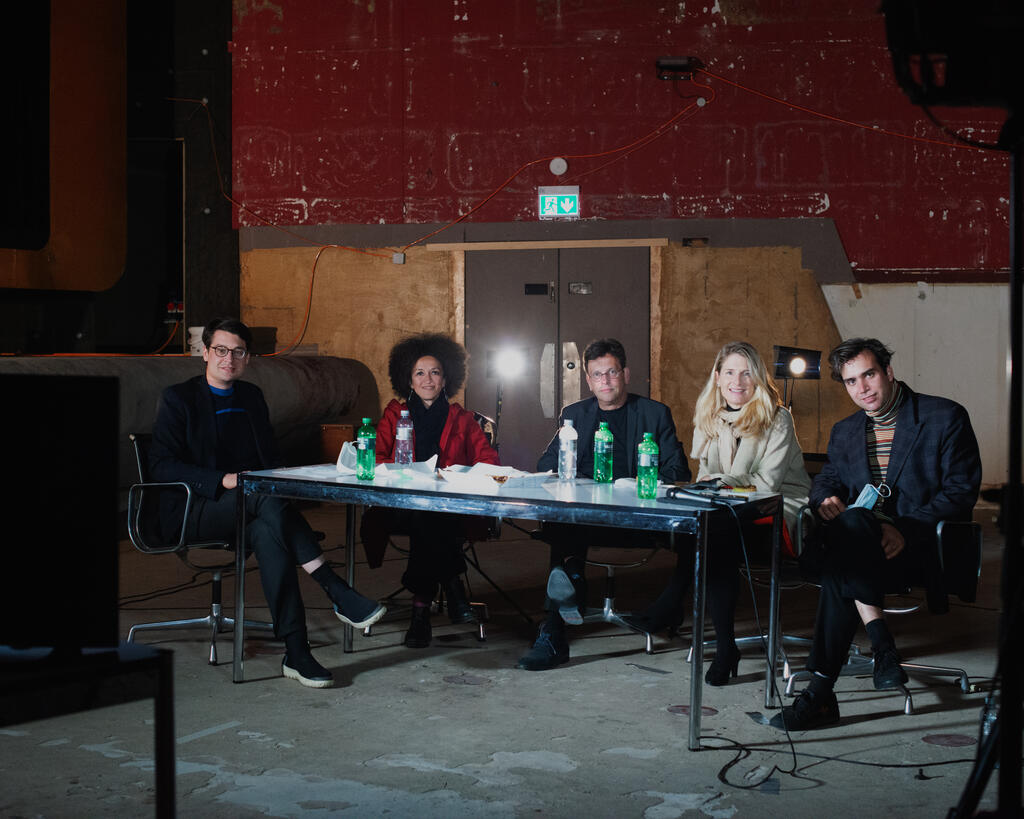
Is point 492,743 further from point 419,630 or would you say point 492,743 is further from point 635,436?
point 635,436

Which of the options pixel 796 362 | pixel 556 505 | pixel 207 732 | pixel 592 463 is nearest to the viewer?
pixel 207 732

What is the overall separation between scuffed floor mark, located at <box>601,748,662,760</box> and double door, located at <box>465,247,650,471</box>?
5484 mm

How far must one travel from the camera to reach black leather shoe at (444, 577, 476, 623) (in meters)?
4.29

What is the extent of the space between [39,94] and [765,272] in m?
6.82

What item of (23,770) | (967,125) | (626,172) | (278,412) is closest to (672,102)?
(626,172)

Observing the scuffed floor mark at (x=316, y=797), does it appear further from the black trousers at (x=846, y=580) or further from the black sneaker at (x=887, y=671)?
the black sneaker at (x=887, y=671)

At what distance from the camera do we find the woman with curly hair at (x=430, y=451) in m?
4.07

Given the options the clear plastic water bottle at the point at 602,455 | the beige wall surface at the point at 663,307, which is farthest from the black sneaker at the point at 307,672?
the beige wall surface at the point at 663,307

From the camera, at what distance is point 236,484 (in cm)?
375

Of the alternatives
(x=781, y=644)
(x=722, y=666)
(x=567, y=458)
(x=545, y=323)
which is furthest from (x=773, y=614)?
(x=545, y=323)

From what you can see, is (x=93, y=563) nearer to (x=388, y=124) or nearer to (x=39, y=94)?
(x=39, y=94)

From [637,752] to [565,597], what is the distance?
86 cm

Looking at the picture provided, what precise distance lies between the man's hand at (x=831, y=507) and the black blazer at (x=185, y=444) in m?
2.07

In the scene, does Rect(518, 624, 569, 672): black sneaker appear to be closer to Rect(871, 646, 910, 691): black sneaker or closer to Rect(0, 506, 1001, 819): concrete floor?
Rect(0, 506, 1001, 819): concrete floor
